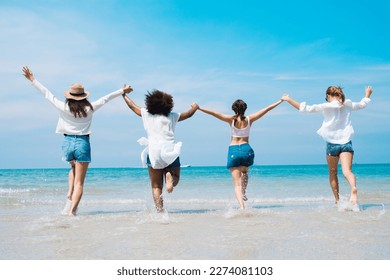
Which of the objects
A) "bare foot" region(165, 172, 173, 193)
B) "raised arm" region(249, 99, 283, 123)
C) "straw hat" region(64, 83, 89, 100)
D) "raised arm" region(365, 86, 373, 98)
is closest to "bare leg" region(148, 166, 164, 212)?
"bare foot" region(165, 172, 173, 193)

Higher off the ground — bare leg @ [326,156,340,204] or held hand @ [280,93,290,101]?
held hand @ [280,93,290,101]

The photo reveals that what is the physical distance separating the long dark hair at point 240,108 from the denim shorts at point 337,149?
1613 millimetres

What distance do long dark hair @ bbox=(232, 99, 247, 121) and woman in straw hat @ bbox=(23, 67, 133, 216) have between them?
1.86 metres

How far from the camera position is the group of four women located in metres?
6.42

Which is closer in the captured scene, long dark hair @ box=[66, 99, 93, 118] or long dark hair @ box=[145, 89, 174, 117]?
long dark hair @ box=[145, 89, 174, 117]

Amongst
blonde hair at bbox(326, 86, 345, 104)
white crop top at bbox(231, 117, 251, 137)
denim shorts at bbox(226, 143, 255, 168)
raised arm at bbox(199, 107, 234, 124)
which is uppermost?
blonde hair at bbox(326, 86, 345, 104)

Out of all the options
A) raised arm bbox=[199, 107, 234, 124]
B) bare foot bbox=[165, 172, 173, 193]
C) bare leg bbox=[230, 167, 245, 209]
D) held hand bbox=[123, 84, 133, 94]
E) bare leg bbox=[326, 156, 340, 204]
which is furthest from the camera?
bare leg bbox=[326, 156, 340, 204]

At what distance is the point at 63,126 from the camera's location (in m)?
6.70

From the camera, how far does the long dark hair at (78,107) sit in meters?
6.59

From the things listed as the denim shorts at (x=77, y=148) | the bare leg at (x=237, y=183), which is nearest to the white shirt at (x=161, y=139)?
the denim shorts at (x=77, y=148)

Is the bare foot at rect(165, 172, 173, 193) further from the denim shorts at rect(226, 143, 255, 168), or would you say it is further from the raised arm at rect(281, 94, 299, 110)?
the raised arm at rect(281, 94, 299, 110)

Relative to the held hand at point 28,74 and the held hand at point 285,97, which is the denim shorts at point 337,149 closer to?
the held hand at point 285,97

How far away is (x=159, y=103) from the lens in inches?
251
